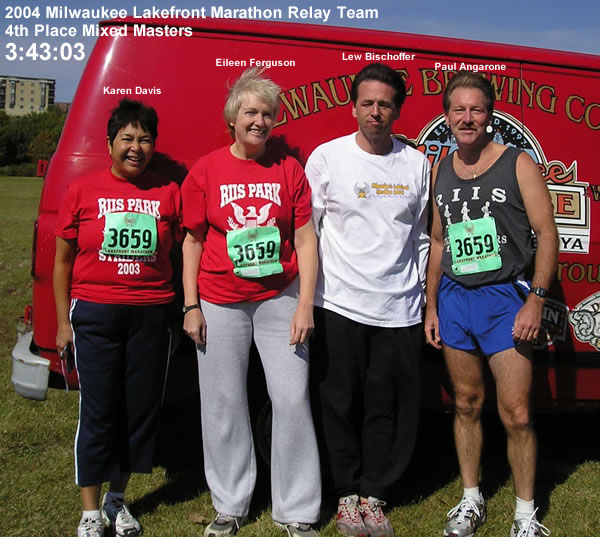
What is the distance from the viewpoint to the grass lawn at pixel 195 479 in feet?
9.45

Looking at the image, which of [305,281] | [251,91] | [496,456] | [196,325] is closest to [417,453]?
[496,456]

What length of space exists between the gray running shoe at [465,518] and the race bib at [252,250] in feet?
4.34

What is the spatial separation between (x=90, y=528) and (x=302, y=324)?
120 centimetres

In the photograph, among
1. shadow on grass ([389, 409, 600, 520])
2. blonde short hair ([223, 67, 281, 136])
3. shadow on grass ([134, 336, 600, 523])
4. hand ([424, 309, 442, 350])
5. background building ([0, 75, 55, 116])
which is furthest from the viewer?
background building ([0, 75, 55, 116])

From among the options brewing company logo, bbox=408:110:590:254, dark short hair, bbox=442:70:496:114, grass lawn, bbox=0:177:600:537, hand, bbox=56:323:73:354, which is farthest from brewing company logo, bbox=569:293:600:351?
Answer: hand, bbox=56:323:73:354

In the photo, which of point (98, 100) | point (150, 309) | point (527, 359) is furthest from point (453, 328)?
point (98, 100)

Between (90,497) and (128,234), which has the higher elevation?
(128,234)

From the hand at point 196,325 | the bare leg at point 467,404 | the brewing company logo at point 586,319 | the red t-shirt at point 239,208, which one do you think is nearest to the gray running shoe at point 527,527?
the bare leg at point 467,404

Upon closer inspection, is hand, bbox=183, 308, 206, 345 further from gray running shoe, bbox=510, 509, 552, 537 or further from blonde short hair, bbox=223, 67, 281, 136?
gray running shoe, bbox=510, 509, 552, 537

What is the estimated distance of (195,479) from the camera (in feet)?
10.9

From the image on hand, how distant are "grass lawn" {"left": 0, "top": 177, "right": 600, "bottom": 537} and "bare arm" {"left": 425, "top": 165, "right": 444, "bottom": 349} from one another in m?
0.84

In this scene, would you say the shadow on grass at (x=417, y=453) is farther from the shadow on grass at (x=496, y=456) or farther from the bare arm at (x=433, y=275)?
the bare arm at (x=433, y=275)

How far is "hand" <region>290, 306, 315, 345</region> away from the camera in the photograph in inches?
101

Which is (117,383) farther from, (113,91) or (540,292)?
(540,292)
